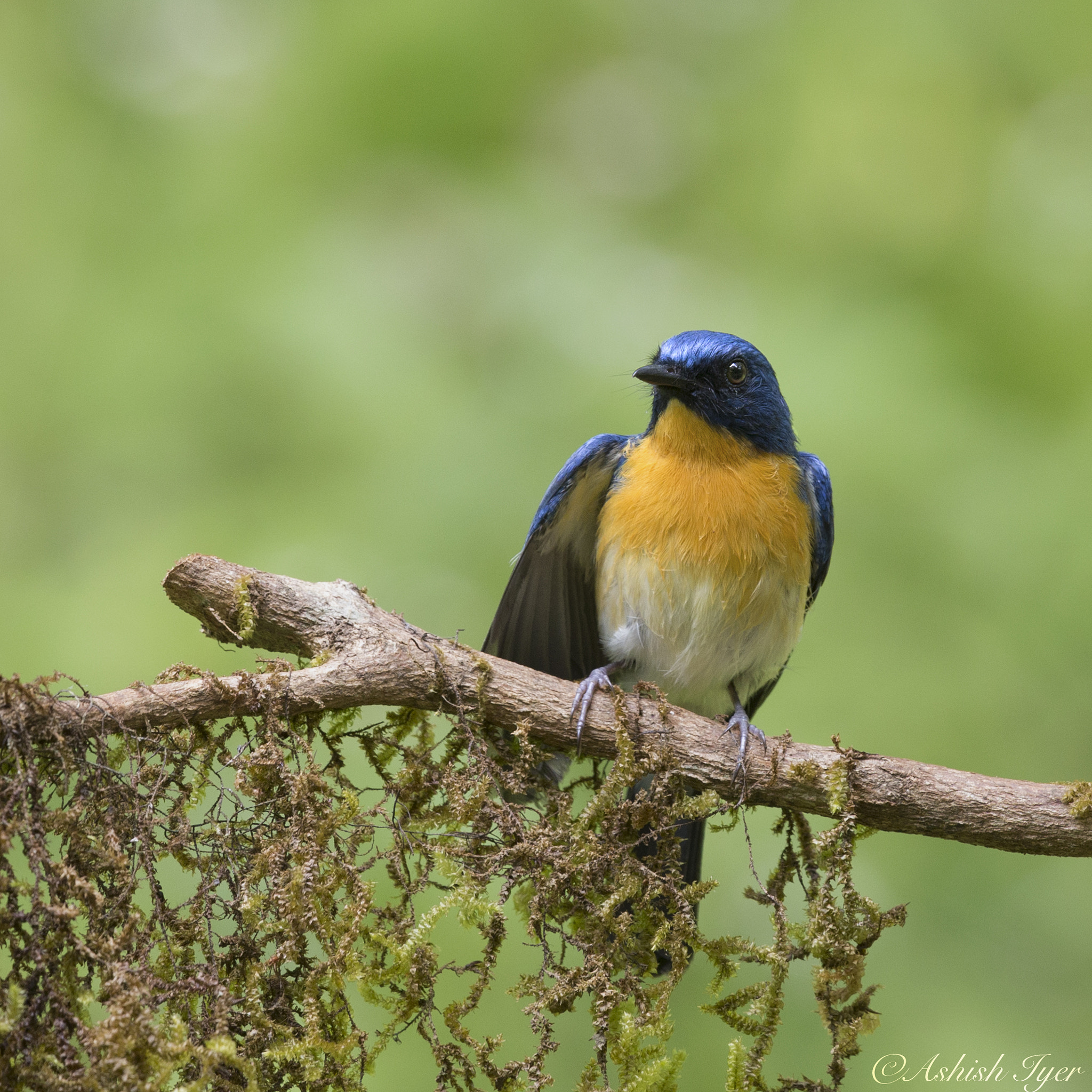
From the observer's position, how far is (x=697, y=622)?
136 inches

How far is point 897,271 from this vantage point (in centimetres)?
522

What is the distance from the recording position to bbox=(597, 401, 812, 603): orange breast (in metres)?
3.44

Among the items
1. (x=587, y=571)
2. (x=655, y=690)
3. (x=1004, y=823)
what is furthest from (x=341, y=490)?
(x=1004, y=823)

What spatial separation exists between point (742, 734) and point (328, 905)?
1.18m

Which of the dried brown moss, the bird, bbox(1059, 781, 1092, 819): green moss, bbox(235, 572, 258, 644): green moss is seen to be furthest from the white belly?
bbox(235, 572, 258, 644): green moss

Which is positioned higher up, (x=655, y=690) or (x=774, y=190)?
(x=774, y=190)

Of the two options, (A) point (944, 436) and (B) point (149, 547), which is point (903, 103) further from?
(B) point (149, 547)

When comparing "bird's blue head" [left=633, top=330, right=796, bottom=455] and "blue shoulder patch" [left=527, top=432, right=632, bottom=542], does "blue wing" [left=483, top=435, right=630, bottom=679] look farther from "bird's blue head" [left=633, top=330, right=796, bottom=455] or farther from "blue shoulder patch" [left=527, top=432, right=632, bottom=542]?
"bird's blue head" [left=633, top=330, right=796, bottom=455]

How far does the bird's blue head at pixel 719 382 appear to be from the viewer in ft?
11.6

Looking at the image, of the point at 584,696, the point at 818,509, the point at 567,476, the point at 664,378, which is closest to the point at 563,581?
the point at 567,476

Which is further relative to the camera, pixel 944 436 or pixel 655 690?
pixel 944 436

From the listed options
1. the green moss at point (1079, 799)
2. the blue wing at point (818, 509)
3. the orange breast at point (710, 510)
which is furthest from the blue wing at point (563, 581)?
the green moss at point (1079, 799)

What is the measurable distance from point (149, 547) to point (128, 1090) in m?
2.98

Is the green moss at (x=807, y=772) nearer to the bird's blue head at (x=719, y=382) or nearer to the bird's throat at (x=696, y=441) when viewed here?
the bird's throat at (x=696, y=441)
